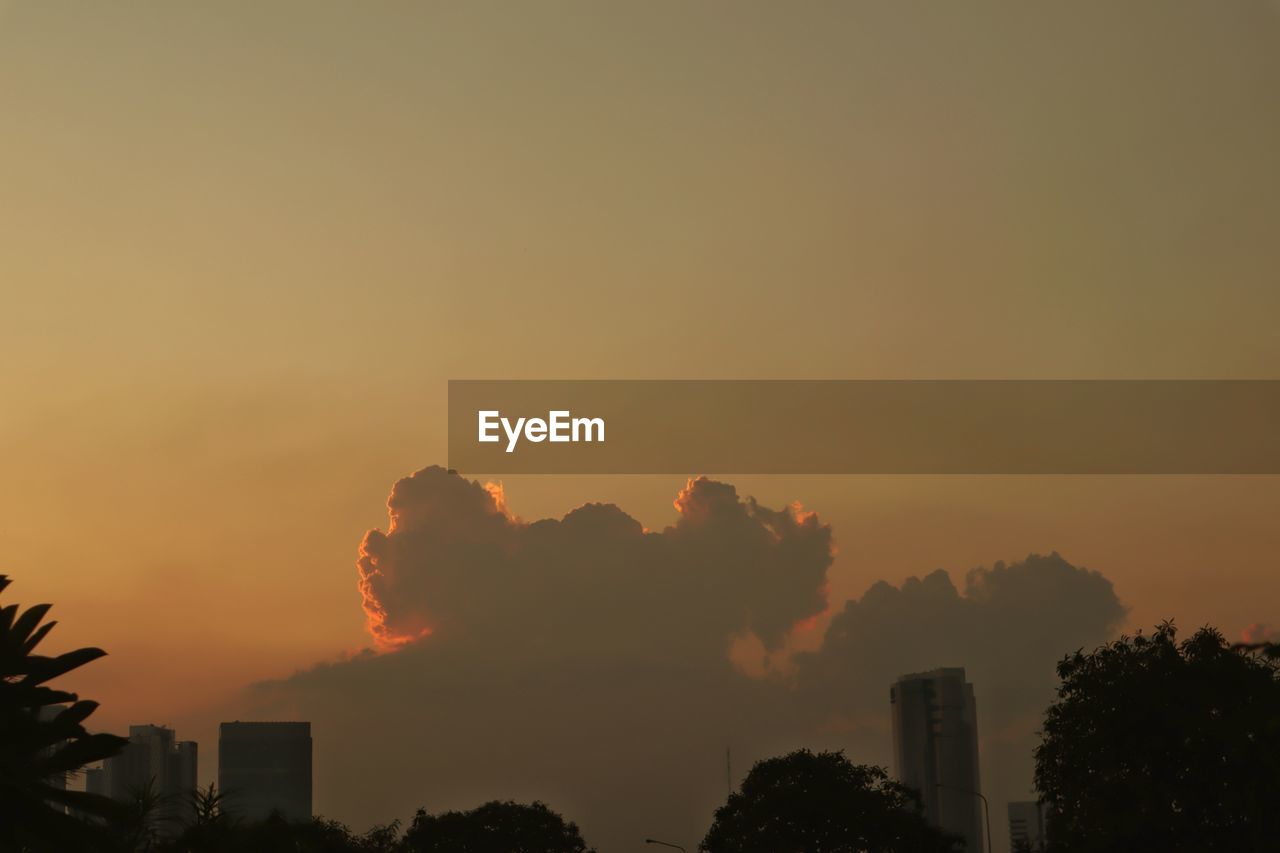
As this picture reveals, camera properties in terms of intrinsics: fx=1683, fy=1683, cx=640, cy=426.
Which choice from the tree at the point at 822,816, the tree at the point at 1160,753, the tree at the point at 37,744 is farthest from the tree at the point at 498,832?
the tree at the point at 37,744

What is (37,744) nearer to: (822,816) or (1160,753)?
(1160,753)

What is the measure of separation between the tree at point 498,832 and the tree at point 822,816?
31.9 metres

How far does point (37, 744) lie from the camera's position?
911 inches

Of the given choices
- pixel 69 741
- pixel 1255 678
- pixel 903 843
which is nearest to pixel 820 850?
pixel 903 843

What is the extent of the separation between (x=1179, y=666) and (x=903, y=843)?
42759mm

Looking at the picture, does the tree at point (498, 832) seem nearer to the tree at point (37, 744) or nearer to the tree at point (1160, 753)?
the tree at point (1160, 753)

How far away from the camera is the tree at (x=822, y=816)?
A: 9969 cm

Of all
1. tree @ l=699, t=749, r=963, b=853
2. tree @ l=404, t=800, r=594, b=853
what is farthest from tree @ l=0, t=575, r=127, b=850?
tree @ l=404, t=800, r=594, b=853

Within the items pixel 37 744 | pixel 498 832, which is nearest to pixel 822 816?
pixel 498 832

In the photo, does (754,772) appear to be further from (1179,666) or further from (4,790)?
(4,790)

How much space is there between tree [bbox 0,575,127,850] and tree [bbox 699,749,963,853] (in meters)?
80.8

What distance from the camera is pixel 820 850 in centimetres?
10106

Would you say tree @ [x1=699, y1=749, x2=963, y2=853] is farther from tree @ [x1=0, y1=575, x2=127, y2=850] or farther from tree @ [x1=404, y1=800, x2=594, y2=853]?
tree @ [x1=0, y1=575, x2=127, y2=850]

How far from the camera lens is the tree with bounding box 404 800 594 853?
134 metres
